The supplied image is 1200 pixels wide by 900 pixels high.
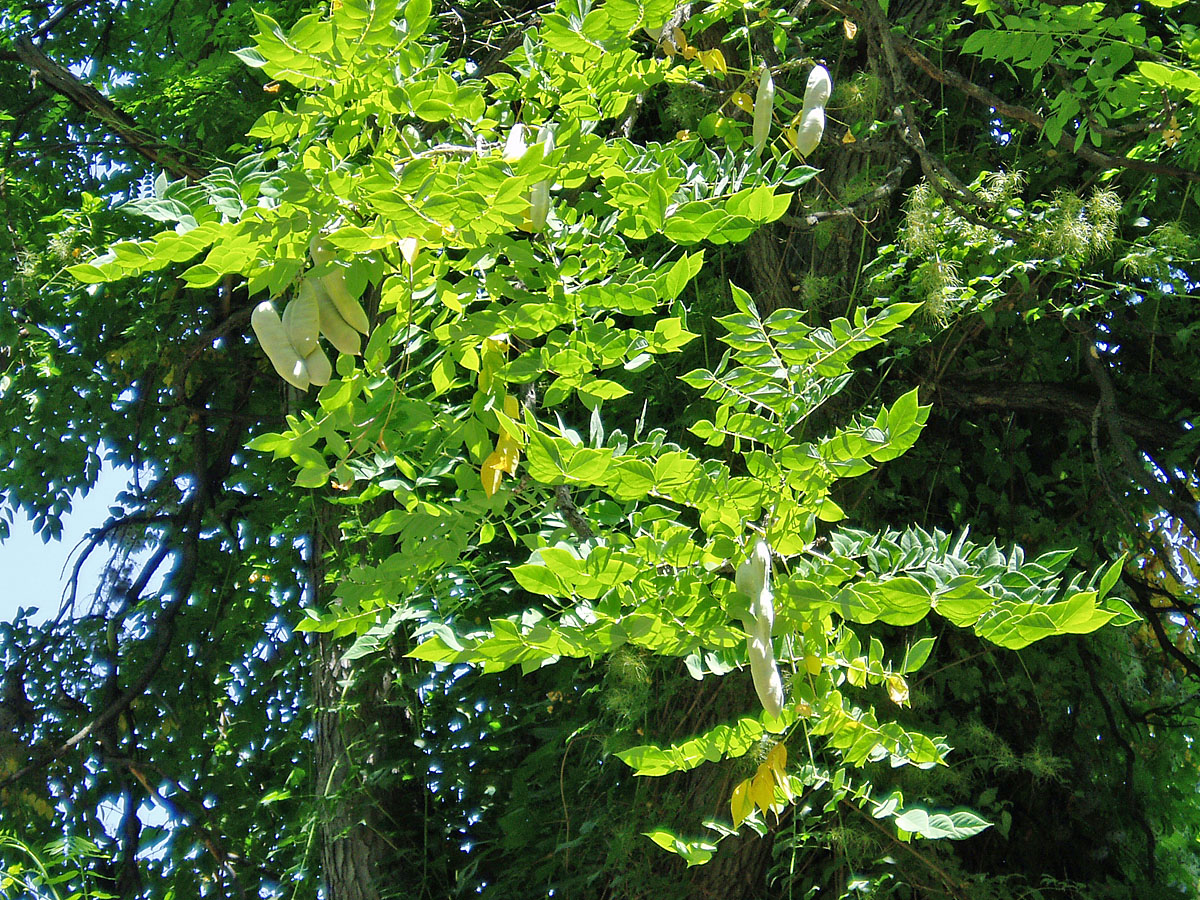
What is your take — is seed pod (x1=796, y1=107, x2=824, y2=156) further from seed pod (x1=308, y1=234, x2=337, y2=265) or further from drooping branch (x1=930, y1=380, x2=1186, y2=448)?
drooping branch (x1=930, y1=380, x2=1186, y2=448)

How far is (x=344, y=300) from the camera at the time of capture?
1.30 meters

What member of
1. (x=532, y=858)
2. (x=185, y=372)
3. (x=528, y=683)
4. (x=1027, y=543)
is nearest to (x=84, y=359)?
(x=185, y=372)

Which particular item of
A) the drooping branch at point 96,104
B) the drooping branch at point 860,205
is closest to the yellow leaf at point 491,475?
the drooping branch at point 860,205

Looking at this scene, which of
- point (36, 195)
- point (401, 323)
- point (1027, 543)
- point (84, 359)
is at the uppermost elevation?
point (36, 195)

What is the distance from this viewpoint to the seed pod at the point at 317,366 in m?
1.29

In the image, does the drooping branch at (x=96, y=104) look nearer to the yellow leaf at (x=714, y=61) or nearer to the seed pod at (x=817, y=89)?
the yellow leaf at (x=714, y=61)

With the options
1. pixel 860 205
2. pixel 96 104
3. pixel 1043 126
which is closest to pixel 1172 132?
pixel 1043 126

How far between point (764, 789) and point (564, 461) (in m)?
0.49

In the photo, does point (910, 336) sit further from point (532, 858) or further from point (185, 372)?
point (185, 372)

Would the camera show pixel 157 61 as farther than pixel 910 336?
Yes

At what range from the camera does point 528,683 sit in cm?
277

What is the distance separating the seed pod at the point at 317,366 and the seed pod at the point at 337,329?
1.0 inches

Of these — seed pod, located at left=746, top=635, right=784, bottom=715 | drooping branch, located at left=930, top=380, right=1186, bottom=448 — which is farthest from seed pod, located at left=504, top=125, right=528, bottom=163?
drooping branch, located at left=930, top=380, right=1186, bottom=448

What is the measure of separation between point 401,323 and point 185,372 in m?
2.20
